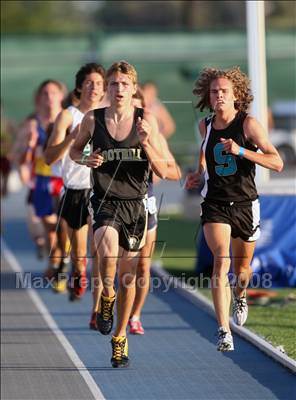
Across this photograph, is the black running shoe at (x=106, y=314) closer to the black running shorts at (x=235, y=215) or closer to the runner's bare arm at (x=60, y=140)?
the black running shorts at (x=235, y=215)

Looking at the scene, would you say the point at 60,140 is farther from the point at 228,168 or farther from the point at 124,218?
the point at 228,168

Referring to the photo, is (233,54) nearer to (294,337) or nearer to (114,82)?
(294,337)

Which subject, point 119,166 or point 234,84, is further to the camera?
point 119,166

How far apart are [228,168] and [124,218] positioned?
94cm

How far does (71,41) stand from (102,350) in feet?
65.4

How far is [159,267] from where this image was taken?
17.7m

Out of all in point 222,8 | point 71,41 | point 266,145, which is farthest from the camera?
point 222,8

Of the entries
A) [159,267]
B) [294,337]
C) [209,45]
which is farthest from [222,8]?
[294,337]

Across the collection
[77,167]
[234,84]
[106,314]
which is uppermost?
[234,84]

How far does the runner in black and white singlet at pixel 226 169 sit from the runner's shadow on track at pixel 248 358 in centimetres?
83

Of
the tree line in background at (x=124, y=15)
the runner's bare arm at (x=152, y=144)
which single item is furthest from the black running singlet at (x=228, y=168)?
the tree line in background at (x=124, y=15)

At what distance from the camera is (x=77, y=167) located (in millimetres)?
12172

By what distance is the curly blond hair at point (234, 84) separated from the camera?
9.68m

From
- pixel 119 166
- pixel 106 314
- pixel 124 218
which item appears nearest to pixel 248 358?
pixel 106 314
